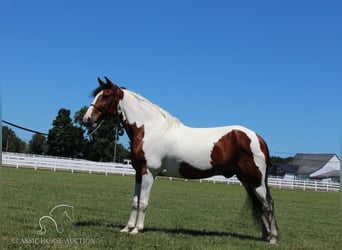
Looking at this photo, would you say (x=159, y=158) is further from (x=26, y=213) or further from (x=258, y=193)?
(x=26, y=213)

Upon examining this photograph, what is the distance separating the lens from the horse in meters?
7.05

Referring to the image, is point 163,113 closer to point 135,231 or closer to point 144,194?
point 144,194

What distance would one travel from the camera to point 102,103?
746 centimetres

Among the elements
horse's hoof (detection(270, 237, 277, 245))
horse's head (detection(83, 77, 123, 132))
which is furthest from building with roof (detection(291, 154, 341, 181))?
horse's head (detection(83, 77, 123, 132))

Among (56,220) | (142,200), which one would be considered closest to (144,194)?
(142,200)

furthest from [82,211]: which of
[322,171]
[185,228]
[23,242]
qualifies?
[322,171]

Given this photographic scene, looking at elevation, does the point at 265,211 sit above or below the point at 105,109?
below

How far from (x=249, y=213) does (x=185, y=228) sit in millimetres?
1439

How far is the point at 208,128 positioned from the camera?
741 cm

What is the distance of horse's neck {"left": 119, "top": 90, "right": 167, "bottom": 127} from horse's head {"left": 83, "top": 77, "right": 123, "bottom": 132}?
15 centimetres

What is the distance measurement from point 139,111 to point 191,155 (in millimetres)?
1316

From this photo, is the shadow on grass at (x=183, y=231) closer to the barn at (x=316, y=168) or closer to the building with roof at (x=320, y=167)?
the barn at (x=316, y=168)

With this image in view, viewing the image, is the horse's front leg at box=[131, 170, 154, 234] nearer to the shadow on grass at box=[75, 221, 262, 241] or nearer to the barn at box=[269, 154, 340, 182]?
the shadow on grass at box=[75, 221, 262, 241]

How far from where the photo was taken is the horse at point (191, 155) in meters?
7.05
